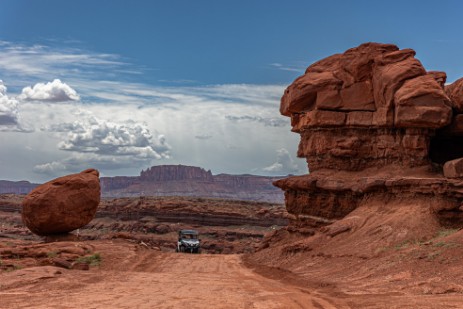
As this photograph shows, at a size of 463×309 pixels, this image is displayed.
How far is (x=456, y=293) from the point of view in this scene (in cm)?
1268

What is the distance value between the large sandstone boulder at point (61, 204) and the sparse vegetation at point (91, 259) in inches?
300

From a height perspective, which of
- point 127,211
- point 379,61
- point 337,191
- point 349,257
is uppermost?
point 379,61

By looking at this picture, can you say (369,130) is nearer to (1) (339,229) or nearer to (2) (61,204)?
(1) (339,229)

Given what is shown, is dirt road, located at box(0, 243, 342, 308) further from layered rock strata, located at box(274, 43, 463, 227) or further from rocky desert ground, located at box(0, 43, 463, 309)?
layered rock strata, located at box(274, 43, 463, 227)

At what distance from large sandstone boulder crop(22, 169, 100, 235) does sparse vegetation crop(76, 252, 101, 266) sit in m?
7.63

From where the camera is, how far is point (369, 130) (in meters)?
27.9

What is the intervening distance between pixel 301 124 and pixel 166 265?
39.4 feet

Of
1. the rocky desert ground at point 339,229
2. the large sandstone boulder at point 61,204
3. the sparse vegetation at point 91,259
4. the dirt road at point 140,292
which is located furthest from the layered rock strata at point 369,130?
the large sandstone boulder at point 61,204

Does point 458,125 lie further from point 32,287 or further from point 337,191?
point 32,287

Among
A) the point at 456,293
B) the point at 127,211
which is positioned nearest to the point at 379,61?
the point at 456,293

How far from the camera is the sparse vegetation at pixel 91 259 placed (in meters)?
22.8

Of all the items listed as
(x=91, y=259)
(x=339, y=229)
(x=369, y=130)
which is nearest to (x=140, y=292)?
(x=91, y=259)

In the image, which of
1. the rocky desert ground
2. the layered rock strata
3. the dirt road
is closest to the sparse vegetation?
the rocky desert ground

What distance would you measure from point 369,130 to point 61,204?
1859 centimetres
